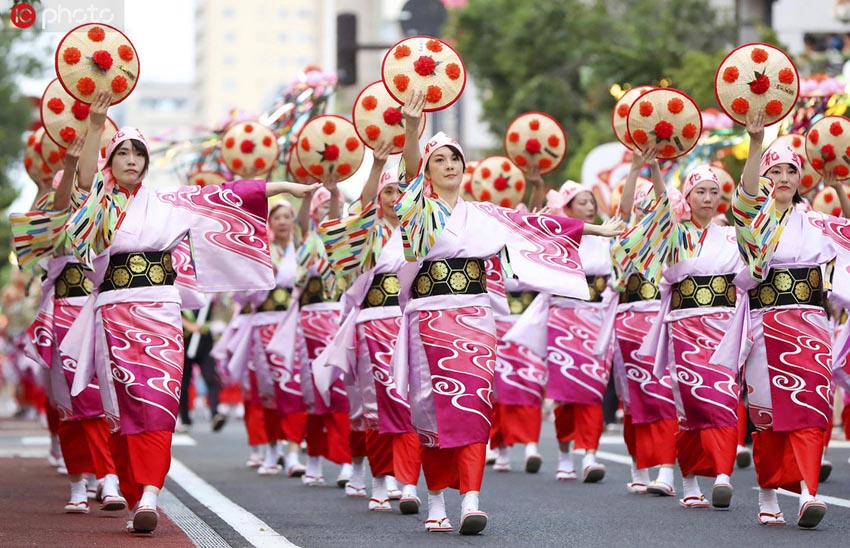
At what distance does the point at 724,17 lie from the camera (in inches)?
1220

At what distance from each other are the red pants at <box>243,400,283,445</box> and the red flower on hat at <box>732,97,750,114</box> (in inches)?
211

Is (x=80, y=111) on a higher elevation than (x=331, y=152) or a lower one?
higher

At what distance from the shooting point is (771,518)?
27.6 feet

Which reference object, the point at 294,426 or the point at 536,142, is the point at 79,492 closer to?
the point at 294,426

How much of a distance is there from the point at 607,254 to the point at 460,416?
406 cm

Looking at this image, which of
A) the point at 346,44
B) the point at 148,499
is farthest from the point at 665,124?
the point at 346,44

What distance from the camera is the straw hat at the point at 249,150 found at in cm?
1258

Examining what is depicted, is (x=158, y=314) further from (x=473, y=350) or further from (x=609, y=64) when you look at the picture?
(x=609, y=64)

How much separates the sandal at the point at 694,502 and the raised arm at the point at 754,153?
79.4 inches

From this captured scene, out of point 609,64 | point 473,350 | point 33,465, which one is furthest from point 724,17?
point 473,350

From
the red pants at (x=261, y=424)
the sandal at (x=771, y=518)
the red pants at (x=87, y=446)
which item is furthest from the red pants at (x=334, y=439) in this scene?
the sandal at (x=771, y=518)

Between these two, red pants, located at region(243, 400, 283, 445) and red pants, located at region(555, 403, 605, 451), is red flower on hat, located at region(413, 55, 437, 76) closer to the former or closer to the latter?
red pants, located at region(555, 403, 605, 451)

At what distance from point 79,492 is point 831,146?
479 cm

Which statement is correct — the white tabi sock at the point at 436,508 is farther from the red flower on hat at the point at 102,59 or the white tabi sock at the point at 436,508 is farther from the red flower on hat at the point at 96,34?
the red flower on hat at the point at 96,34
